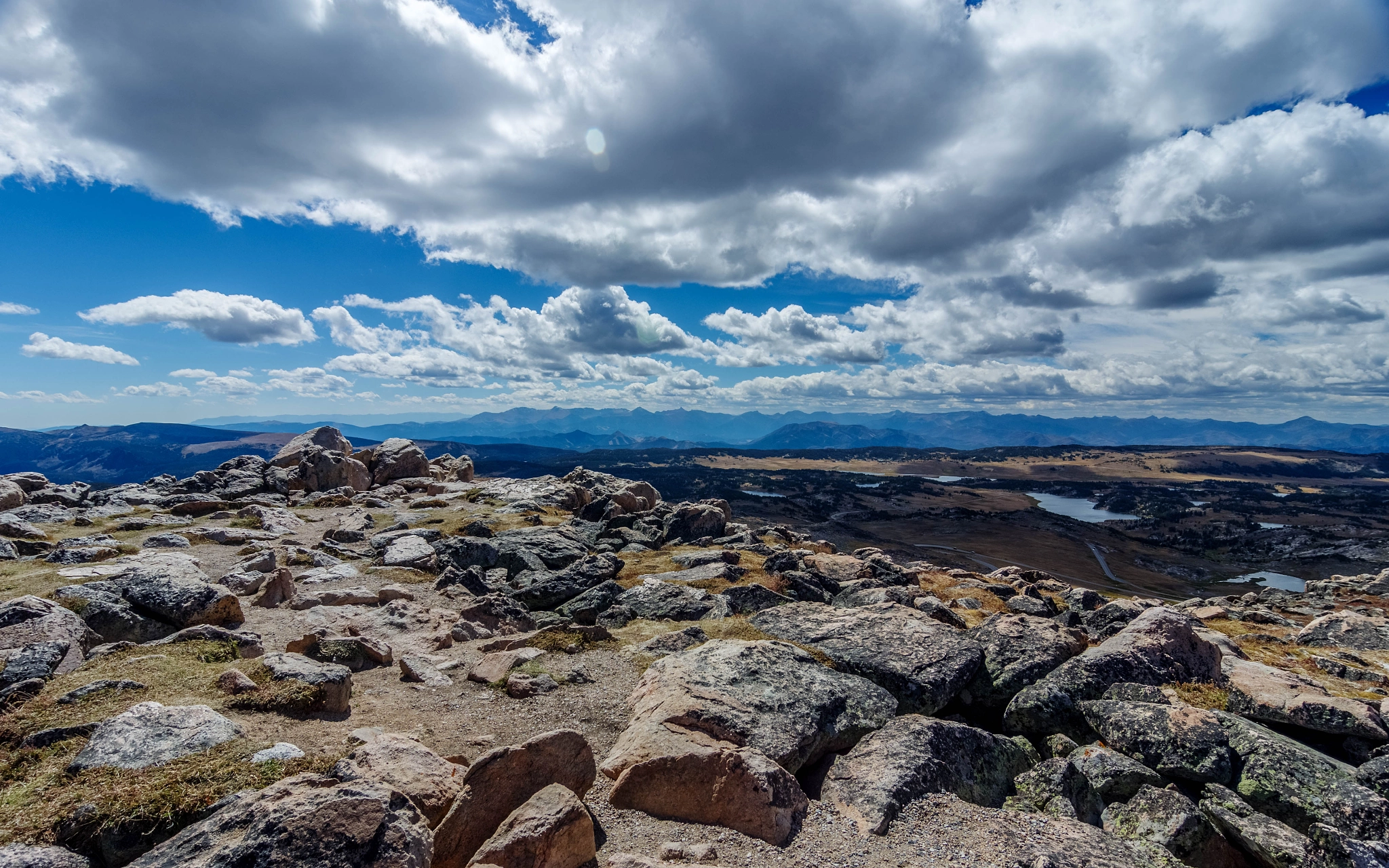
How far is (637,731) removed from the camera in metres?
13.0

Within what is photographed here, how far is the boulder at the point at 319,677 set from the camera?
13711 mm

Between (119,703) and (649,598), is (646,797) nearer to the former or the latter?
(119,703)

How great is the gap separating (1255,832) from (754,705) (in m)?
10.0

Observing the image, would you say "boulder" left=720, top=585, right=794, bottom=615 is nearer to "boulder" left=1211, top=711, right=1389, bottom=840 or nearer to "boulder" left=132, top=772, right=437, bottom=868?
"boulder" left=1211, top=711, right=1389, bottom=840

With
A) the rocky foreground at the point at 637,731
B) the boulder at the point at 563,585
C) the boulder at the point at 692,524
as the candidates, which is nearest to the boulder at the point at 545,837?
the rocky foreground at the point at 637,731

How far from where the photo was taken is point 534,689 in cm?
1638

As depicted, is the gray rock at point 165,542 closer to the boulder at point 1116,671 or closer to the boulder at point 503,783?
the boulder at point 503,783

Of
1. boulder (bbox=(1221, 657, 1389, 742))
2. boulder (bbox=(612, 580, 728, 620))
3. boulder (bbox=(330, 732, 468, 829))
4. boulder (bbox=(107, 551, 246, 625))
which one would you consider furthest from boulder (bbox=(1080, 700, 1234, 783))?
boulder (bbox=(107, 551, 246, 625))

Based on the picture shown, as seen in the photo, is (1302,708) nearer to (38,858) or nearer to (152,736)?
(38,858)

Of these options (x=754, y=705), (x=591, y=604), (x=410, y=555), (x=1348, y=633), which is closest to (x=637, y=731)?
(x=754, y=705)

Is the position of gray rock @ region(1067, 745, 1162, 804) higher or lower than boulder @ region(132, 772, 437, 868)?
lower

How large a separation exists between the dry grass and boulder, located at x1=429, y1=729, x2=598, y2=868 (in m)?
16.2

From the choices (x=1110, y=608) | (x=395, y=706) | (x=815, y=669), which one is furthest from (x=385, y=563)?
(x=1110, y=608)

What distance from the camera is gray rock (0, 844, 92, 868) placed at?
7750 mm
